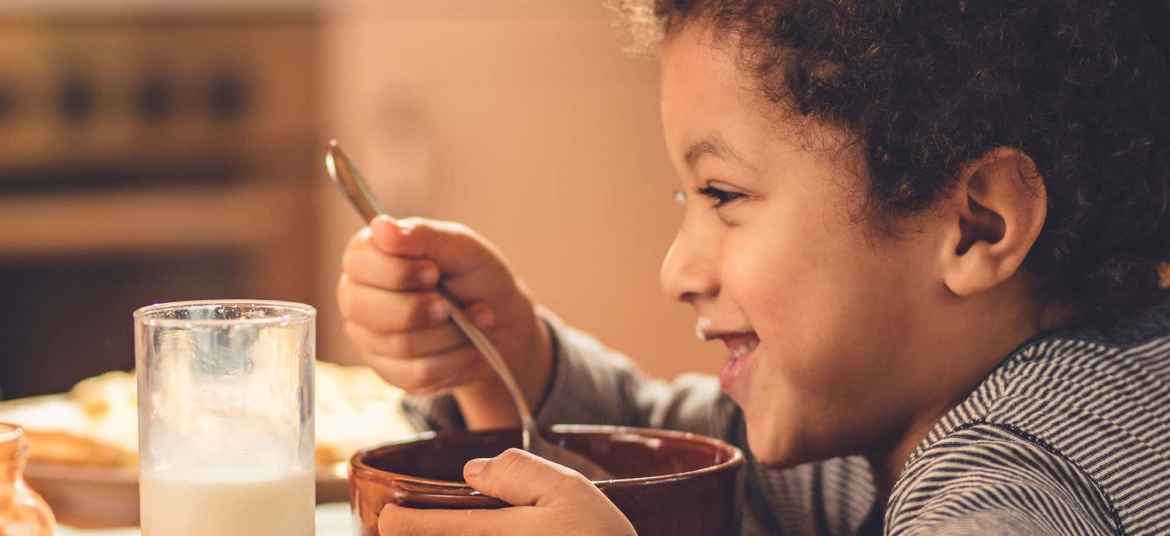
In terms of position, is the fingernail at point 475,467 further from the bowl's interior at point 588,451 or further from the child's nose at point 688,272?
the child's nose at point 688,272

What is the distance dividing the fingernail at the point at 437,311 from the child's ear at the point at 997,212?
13.5 inches

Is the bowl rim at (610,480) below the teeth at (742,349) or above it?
below

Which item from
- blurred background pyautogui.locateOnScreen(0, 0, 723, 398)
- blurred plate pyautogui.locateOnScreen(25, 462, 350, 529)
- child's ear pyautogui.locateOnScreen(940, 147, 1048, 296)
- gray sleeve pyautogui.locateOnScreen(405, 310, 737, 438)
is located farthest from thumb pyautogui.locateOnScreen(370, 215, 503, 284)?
blurred background pyautogui.locateOnScreen(0, 0, 723, 398)

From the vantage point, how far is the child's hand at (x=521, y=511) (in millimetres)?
491

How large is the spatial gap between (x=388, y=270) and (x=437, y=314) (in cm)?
5

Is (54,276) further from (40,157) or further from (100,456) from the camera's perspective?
(100,456)

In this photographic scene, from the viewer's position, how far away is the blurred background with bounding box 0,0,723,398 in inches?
95.5

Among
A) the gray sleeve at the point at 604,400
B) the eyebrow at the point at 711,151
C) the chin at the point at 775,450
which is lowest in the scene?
the gray sleeve at the point at 604,400

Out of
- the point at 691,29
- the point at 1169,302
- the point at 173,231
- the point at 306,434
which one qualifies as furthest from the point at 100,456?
the point at 173,231

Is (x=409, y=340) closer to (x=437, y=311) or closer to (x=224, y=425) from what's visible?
(x=437, y=311)

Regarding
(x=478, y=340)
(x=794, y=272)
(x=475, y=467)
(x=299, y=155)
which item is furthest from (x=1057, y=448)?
(x=299, y=155)

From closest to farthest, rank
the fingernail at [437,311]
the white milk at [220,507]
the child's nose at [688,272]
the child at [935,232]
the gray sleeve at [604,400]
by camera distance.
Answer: the white milk at [220,507] → the child at [935,232] → the child's nose at [688,272] → the fingernail at [437,311] → the gray sleeve at [604,400]

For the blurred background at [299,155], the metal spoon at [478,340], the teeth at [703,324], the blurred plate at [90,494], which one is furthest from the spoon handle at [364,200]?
the blurred background at [299,155]

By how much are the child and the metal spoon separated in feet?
0.38
